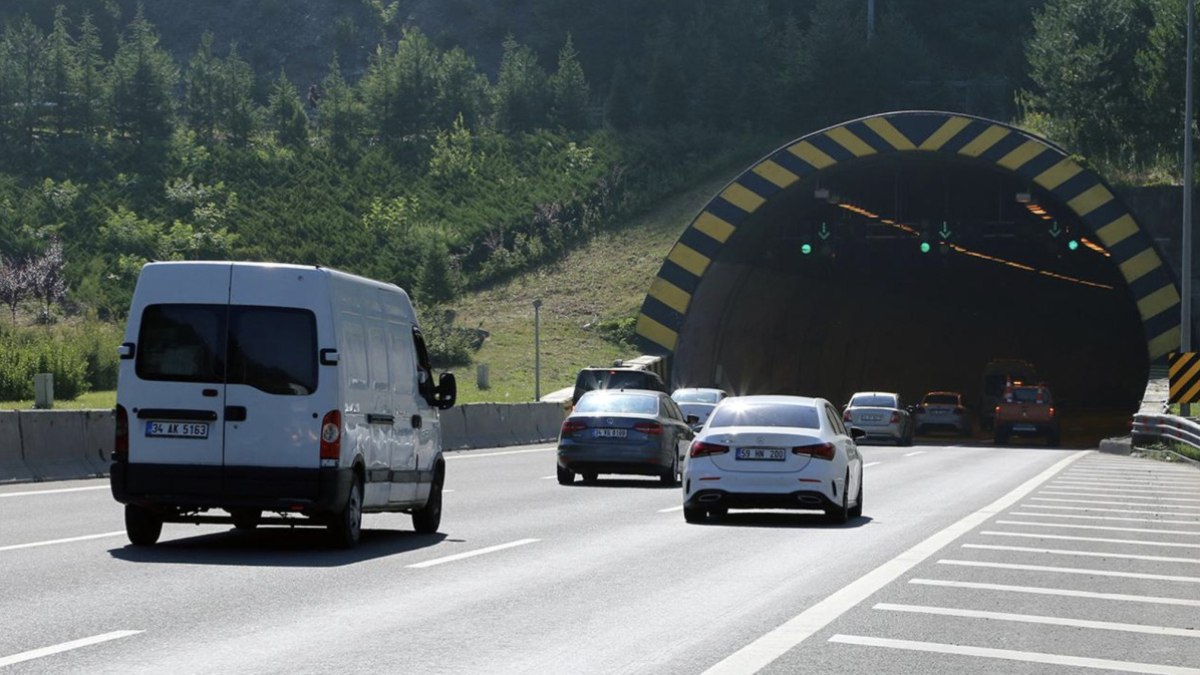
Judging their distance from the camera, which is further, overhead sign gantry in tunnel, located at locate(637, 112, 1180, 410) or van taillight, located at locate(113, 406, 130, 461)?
overhead sign gantry in tunnel, located at locate(637, 112, 1180, 410)

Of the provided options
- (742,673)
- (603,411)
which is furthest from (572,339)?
(742,673)

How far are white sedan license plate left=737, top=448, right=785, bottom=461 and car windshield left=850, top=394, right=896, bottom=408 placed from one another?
100 feet

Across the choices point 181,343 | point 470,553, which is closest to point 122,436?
point 181,343

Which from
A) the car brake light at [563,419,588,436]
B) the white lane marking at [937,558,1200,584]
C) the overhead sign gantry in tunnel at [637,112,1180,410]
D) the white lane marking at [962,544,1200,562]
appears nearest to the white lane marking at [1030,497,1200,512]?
the car brake light at [563,419,588,436]

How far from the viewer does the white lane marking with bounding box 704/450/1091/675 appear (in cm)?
997

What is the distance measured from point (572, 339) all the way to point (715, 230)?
15188 mm

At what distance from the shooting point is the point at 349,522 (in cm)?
1620

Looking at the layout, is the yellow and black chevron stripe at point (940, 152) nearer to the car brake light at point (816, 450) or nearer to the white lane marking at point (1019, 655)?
the car brake light at point (816, 450)

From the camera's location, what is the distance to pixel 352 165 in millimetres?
91312

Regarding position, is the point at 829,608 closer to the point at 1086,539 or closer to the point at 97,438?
the point at 1086,539

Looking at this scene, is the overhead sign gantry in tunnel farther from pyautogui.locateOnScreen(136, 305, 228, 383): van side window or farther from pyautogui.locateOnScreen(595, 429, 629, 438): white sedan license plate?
pyautogui.locateOnScreen(136, 305, 228, 383): van side window

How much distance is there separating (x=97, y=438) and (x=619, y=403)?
7.44m

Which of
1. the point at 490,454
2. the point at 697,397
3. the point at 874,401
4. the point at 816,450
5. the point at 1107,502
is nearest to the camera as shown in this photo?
the point at 816,450

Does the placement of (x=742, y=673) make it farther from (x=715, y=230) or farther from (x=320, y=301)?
(x=715, y=230)
